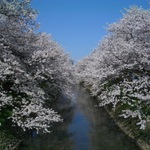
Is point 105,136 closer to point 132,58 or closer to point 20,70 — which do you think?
point 132,58

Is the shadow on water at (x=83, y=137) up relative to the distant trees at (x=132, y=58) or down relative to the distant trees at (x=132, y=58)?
down

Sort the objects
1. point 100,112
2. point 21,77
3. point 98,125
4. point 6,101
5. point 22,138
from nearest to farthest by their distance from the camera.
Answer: point 6,101, point 22,138, point 21,77, point 98,125, point 100,112

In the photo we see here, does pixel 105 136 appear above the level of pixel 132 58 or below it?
below

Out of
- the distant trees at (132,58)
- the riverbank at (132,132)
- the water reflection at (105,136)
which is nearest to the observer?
the riverbank at (132,132)

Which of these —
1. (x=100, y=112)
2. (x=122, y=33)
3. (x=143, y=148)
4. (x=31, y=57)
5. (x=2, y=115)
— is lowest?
(x=143, y=148)

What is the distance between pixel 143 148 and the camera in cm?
2248

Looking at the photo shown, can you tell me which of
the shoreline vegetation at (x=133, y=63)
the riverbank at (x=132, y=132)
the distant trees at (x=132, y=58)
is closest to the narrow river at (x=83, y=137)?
the riverbank at (x=132, y=132)

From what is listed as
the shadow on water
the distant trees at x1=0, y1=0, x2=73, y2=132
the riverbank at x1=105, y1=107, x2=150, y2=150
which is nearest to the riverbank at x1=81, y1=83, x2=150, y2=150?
the riverbank at x1=105, y1=107, x2=150, y2=150

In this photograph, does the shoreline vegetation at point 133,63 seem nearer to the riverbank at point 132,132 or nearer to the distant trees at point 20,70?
the riverbank at point 132,132

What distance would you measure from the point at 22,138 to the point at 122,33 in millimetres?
13243

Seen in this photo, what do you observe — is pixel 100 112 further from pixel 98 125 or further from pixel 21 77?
pixel 21 77

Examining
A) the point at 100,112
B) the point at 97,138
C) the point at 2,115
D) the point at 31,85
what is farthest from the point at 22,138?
the point at 100,112

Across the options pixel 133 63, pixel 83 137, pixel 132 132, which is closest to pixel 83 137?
pixel 83 137

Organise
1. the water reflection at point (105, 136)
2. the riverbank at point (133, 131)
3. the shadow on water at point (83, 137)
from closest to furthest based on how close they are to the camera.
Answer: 1. the riverbank at point (133, 131)
2. the shadow on water at point (83, 137)
3. the water reflection at point (105, 136)
